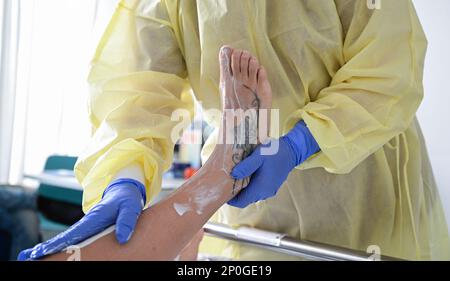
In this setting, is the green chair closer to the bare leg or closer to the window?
the window

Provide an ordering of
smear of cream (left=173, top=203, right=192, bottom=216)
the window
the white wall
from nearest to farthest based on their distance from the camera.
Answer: smear of cream (left=173, top=203, right=192, bottom=216) < the white wall < the window

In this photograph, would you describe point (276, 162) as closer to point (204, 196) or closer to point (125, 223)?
point (204, 196)

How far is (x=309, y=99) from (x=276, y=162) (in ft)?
0.62

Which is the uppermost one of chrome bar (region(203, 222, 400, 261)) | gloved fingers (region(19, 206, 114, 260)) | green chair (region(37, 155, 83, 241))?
gloved fingers (region(19, 206, 114, 260))

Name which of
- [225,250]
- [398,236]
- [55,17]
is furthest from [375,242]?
[55,17]

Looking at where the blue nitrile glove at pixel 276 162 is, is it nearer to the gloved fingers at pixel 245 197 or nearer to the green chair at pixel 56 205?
the gloved fingers at pixel 245 197

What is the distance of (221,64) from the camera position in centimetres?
80

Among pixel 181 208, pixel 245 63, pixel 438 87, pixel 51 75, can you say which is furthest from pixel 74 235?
pixel 51 75

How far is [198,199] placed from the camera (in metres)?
0.76

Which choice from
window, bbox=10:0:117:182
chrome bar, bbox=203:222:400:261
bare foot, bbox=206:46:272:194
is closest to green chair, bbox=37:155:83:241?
window, bbox=10:0:117:182

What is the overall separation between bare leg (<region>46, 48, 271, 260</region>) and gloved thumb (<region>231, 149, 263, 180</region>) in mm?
18

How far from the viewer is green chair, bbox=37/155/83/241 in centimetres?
231

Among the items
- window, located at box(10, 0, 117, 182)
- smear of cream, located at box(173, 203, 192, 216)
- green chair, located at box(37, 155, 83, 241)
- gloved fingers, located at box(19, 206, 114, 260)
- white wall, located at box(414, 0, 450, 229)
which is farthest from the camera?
green chair, located at box(37, 155, 83, 241)

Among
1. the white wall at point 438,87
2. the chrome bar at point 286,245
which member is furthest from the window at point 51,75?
the white wall at point 438,87
